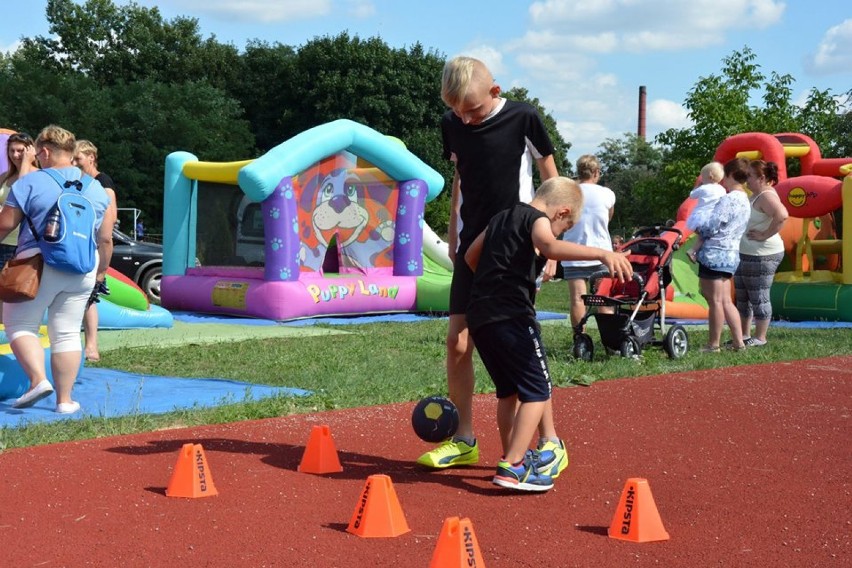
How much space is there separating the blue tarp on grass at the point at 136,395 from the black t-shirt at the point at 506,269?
2818 millimetres

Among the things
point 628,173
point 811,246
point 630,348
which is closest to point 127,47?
point 628,173

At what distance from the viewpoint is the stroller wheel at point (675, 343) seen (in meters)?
10.1

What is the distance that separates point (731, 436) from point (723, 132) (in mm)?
22644

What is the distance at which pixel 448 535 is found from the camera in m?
3.58

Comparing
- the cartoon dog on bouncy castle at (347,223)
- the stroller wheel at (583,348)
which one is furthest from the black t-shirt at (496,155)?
the cartoon dog on bouncy castle at (347,223)

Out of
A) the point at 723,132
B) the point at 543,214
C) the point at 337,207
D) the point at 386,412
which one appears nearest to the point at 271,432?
the point at 386,412

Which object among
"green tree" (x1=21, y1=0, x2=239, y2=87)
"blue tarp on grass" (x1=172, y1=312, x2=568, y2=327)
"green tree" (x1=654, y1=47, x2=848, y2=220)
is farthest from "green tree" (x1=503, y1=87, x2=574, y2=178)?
"blue tarp on grass" (x1=172, y1=312, x2=568, y2=327)

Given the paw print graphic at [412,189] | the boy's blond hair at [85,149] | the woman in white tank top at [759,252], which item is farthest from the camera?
the paw print graphic at [412,189]

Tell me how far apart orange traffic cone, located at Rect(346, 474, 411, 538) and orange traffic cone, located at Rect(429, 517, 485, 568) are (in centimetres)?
58

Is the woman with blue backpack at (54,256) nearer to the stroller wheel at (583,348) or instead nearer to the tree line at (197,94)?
the stroller wheel at (583,348)

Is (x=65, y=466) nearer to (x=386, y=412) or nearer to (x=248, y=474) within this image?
(x=248, y=474)

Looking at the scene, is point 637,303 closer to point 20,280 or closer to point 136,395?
point 136,395

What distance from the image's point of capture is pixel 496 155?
17.6 feet

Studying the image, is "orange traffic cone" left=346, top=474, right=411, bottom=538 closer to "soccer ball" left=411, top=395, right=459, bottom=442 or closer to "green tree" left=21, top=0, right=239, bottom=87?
"soccer ball" left=411, top=395, right=459, bottom=442
